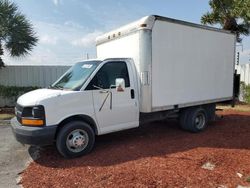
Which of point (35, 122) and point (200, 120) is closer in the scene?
point (35, 122)

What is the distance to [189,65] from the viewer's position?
23.3 feet

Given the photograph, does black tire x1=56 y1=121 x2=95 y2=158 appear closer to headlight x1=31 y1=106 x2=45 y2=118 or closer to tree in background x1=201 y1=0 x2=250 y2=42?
headlight x1=31 y1=106 x2=45 y2=118

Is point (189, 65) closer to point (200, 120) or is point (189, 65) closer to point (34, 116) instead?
point (200, 120)

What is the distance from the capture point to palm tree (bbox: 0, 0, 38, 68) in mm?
11703

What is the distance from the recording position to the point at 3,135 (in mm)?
7910

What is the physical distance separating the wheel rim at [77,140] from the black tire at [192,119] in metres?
3.25

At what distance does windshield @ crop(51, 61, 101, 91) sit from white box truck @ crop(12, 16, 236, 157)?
0.02 meters

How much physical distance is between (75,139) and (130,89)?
1767 millimetres

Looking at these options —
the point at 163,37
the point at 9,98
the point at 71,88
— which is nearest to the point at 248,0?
the point at 163,37

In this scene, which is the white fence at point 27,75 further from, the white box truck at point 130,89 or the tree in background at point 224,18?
the tree in background at point 224,18

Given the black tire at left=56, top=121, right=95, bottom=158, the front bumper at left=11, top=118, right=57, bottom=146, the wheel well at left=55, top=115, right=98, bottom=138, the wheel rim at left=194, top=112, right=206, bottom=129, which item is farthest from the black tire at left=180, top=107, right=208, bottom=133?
the front bumper at left=11, top=118, right=57, bottom=146

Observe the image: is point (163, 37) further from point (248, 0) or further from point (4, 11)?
point (4, 11)

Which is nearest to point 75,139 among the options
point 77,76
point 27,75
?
point 77,76

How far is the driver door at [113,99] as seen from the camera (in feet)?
18.9
